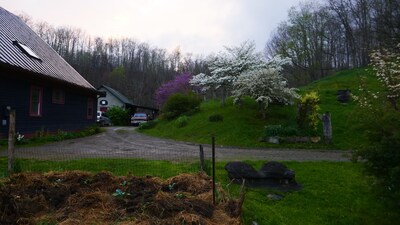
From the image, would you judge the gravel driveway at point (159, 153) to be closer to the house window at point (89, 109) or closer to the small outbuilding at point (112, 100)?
the house window at point (89, 109)

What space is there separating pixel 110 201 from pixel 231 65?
20.9 m

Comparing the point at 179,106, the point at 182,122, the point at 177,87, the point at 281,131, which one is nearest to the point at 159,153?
the point at 281,131

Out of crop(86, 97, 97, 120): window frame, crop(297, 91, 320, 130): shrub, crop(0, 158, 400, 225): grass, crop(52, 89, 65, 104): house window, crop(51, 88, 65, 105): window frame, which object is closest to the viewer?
crop(0, 158, 400, 225): grass

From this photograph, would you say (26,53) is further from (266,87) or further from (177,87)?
(177,87)

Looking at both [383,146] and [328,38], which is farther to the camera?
[328,38]

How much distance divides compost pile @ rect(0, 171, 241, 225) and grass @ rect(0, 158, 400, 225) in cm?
102

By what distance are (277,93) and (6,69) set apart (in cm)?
1371

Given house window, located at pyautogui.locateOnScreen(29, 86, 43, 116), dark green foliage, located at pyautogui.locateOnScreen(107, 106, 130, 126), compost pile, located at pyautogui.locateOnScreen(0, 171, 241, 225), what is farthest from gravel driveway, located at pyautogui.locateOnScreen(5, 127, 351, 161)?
dark green foliage, located at pyautogui.locateOnScreen(107, 106, 130, 126)

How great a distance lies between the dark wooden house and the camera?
47.8ft

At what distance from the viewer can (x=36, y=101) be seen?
55.5ft

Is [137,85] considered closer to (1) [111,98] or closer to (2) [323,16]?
(1) [111,98]

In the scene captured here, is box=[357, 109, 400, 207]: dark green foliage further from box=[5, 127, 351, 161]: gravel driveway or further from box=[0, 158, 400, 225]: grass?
box=[5, 127, 351, 161]: gravel driveway

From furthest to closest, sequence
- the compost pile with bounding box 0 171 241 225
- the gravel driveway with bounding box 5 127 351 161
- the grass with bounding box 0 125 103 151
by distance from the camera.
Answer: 1. the grass with bounding box 0 125 103 151
2. the gravel driveway with bounding box 5 127 351 161
3. the compost pile with bounding box 0 171 241 225

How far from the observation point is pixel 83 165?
28.4 ft
